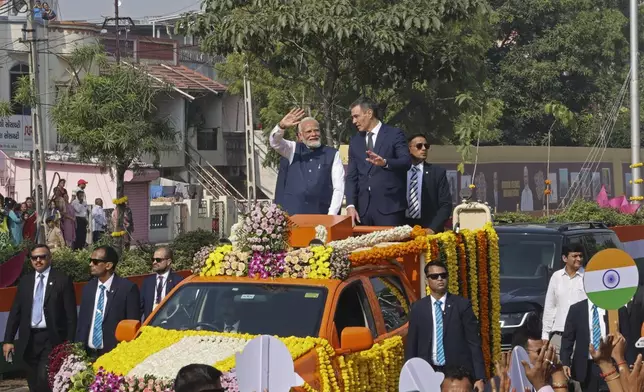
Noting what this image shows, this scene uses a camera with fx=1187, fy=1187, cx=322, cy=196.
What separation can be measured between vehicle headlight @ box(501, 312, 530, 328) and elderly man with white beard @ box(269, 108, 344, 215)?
3.45m

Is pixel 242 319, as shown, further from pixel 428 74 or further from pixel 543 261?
pixel 428 74

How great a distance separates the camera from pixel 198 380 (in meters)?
4.61

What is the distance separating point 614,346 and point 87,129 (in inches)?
647

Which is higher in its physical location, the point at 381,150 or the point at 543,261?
the point at 381,150

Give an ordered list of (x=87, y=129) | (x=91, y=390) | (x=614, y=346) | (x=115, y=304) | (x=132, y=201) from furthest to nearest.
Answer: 1. (x=132, y=201)
2. (x=87, y=129)
3. (x=115, y=304)
4. (x=91, y=390)
5. (x=614, y=346)

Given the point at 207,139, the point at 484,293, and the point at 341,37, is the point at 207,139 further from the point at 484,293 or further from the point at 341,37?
the point at 484,293

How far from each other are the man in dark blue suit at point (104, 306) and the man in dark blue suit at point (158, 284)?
Result: 0.97 m

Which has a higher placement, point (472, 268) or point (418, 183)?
point (418, 183)

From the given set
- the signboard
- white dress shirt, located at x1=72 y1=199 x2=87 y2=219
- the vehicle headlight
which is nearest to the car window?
the vehicle headlight

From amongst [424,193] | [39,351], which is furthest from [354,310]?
[39,351]

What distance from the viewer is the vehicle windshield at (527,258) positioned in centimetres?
1449

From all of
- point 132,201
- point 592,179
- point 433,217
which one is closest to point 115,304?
point 433,217

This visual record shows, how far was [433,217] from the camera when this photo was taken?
1161 cm

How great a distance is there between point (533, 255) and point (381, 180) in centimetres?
449
